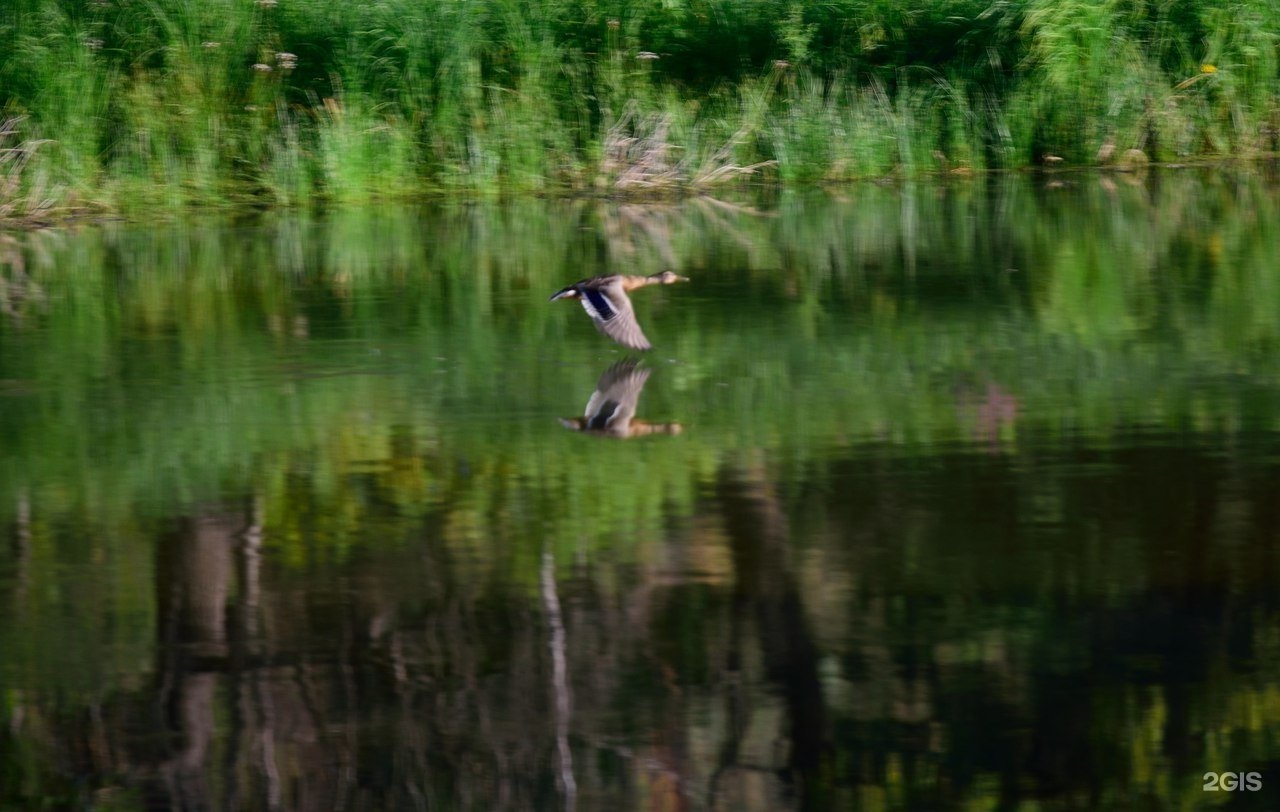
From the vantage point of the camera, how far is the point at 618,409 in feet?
20.7

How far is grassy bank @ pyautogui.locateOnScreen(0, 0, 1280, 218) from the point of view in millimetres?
13734

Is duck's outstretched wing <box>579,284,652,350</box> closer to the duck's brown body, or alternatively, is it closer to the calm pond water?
the duck's brown body

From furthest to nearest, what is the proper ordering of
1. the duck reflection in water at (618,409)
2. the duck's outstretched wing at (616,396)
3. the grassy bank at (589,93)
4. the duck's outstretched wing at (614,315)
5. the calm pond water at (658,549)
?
the grassy bank at (589,93), the duck's outstretched wing at (614,315), the duck's outstretched wing at (616,396), the duck reflection in water at (618,409), the calm pond water at (658,549)

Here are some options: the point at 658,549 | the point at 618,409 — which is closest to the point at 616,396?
the point at 618,409

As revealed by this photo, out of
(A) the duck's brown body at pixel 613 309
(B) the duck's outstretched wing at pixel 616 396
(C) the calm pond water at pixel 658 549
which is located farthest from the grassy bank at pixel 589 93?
(B) the duck's outstretched wing at pixel 616 396

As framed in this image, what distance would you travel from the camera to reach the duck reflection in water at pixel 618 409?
600cm

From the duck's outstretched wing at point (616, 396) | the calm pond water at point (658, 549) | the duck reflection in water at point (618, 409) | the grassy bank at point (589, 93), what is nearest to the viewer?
the calm pond water at point (658, 549)

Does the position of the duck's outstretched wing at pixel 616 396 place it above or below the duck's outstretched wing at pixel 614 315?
below

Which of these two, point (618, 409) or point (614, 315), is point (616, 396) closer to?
point (618, 409)

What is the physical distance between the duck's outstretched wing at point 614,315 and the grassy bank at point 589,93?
6.97 metres

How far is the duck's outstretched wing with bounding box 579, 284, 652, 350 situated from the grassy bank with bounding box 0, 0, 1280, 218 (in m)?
6.97

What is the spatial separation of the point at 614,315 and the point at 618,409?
0.81 m

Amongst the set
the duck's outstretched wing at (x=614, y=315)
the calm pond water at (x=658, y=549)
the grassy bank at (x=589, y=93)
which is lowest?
the calm pond water at (x=658, y=549)

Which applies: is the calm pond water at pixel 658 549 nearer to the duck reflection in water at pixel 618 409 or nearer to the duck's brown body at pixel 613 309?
the duck reflection in water at pixel 618 409
